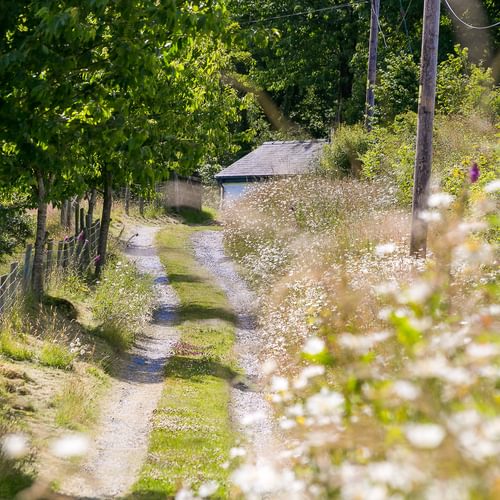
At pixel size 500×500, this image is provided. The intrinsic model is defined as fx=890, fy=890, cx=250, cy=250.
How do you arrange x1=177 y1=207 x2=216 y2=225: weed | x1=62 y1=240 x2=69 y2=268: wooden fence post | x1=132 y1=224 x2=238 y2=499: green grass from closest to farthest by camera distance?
x1=132 y1=224 x2=238 y2=499: green grass < x1=62 y1=240 x2=69 y2=268: wooden fence post < x1=177 y1=207 x2=216 y2=225: weed

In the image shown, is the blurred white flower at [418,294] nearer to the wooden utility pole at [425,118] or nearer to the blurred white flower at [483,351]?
the blurred white flower at [483,351]

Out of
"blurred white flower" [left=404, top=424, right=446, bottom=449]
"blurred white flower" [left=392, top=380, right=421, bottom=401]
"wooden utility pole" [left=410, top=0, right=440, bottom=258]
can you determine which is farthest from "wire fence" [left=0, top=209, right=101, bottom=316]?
"blurred white flower" [left=404, top=424, right=446, bottom=449]

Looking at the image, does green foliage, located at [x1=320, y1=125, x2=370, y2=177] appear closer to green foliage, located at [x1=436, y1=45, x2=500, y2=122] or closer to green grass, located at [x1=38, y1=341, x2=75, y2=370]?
green foliage, located at [x1=436, y1=45, x2=500, y2=122]

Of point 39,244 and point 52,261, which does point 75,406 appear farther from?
point 52,261

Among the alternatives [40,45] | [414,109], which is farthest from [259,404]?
[414,109]

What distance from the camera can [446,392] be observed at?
3.43m

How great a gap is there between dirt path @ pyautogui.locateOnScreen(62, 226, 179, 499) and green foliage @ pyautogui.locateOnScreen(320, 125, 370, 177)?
42.4 ft

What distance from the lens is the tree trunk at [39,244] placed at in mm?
15367

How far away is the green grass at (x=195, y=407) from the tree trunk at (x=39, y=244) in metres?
2.73

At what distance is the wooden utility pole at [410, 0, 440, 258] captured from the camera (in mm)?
13719

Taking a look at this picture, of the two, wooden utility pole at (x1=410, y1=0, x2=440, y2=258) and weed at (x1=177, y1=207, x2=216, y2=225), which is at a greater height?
wooden utility pole at (x1=410, y1=0, x2=440, y2=258)

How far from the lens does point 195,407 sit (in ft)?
38.3

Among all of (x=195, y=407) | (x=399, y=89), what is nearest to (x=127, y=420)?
(x=195, y=407)

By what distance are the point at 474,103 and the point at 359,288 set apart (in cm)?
1523
